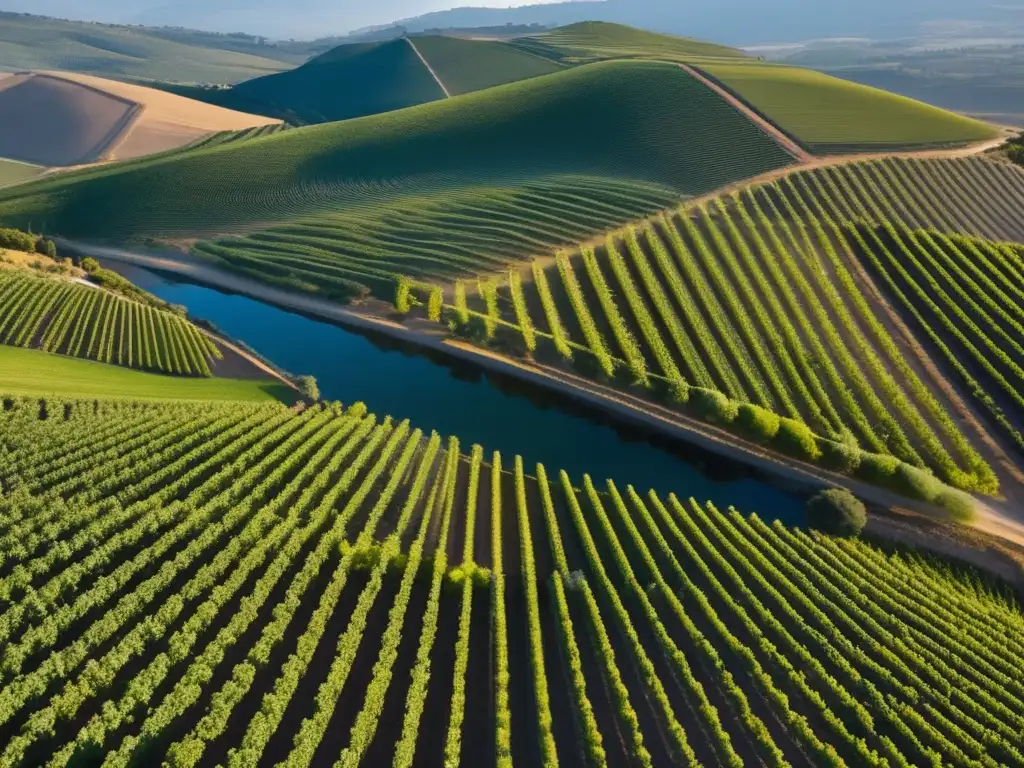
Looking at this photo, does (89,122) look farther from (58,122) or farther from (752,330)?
(752,330)

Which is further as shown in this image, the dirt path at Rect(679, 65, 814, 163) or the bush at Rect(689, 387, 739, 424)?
the dirt path at Rect(679, 65, 814, 163)

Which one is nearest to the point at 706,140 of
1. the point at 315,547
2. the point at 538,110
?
the point at 538,110

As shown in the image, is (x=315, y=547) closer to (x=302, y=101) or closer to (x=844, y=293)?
(x=844, y=293)

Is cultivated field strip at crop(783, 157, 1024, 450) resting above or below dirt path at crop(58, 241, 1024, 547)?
above

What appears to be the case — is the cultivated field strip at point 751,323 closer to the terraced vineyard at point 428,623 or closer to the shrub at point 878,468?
the shrub at point 878,468

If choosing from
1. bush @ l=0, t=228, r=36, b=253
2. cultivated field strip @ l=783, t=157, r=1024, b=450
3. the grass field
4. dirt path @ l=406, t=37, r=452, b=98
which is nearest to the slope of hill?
dirt path @ l=406, t=37, r=452, b=98

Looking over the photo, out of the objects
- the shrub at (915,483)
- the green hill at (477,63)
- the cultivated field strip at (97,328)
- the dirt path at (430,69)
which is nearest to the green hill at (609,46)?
the green hill at (477,63)

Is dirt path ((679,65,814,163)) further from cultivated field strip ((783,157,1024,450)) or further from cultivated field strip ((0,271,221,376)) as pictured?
cultivated field strip ((0,271,221,376))

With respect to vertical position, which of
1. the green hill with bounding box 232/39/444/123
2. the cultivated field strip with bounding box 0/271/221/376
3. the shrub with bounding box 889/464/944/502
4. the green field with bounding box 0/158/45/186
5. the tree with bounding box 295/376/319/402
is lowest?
the shrub with bounding box 889/464/944/502
